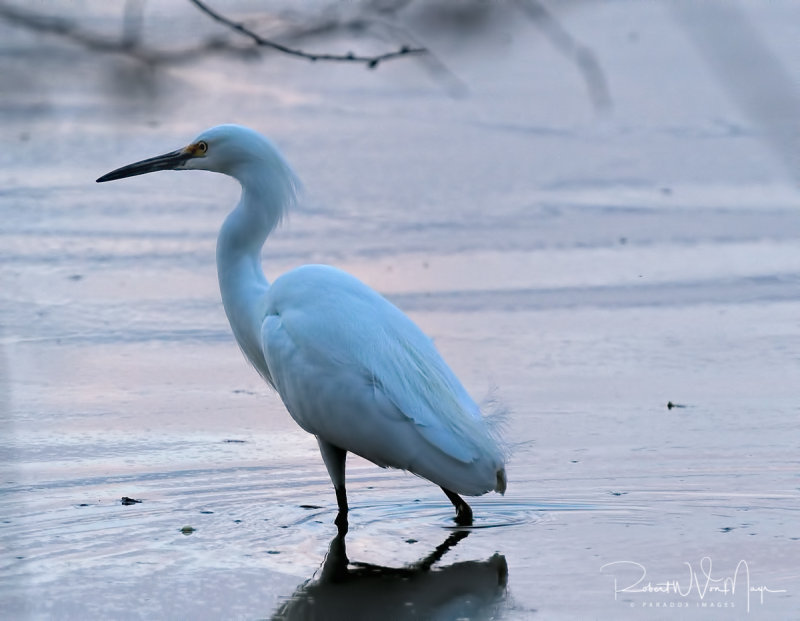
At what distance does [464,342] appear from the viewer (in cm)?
573

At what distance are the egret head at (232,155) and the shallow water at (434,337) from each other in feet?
1.75

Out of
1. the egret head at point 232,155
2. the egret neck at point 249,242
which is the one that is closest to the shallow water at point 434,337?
the egret neck at point 249,242

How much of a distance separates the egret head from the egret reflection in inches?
53.1

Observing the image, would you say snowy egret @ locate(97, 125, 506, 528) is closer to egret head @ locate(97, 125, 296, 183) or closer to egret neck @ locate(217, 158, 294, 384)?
egret neck @ locate(217, 158, 294, 384)

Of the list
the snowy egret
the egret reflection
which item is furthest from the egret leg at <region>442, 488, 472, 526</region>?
the egret reflection

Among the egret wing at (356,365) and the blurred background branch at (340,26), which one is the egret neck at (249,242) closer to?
the egret wing at (356,365)

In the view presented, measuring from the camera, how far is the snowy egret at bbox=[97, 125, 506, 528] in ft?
12.4

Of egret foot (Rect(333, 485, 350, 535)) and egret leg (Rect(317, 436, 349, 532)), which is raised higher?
egret leg (Rect(317, 436, 349, 532))

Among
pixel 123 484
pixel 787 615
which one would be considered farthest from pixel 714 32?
pixel 123 484

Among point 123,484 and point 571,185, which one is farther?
point 571,185

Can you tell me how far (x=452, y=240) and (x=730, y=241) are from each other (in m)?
1.44

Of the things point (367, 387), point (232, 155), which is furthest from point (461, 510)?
point (232, 155)

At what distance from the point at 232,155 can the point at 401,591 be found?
1666 mm

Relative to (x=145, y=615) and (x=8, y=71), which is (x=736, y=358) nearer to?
(x=145, y=615)
